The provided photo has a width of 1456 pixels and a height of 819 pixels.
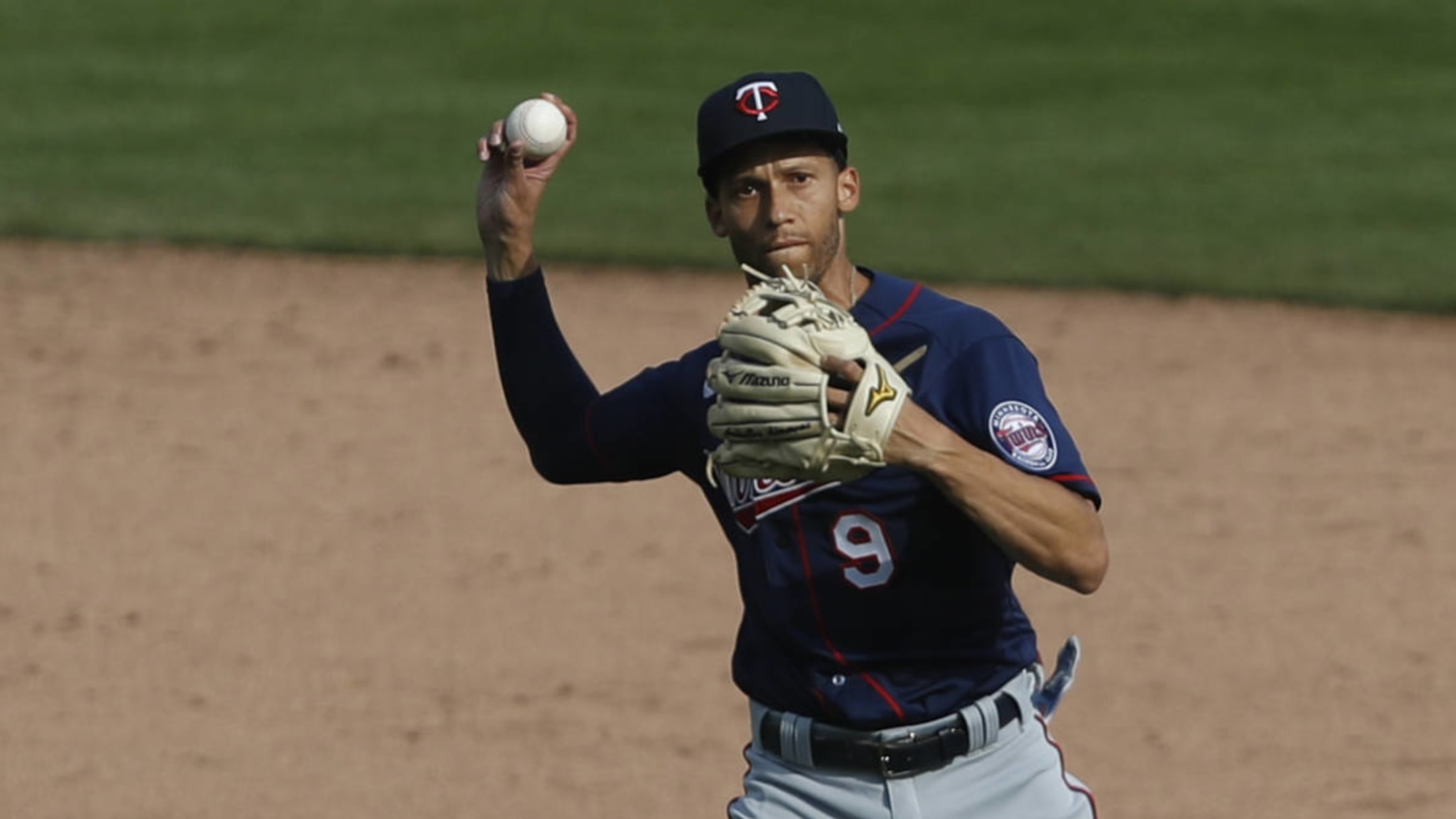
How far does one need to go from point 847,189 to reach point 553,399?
779mm

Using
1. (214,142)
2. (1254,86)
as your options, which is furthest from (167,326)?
(1254,86)

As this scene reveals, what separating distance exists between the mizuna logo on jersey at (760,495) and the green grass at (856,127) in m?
7.94

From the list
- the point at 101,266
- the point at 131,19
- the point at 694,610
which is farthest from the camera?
the point at 131,19

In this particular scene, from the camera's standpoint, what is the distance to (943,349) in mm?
3930

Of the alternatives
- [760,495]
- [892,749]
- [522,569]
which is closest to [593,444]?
[760,495]

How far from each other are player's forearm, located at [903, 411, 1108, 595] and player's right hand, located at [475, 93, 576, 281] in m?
1.25

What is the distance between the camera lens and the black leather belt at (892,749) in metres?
4.03

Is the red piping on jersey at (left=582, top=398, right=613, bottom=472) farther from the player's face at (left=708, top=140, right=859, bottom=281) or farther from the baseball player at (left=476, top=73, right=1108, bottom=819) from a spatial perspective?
the player's face at (left=708, top=140, right=859, bottom=281)

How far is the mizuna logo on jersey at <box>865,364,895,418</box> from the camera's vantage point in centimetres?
347

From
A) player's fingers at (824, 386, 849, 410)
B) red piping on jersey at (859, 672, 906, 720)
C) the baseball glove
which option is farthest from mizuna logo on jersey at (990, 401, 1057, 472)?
red piping on jersey at (859, 672, 906, 720)

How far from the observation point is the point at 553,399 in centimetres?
454

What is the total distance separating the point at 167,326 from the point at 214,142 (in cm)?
390

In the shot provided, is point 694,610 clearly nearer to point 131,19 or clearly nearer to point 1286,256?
point 1286,256

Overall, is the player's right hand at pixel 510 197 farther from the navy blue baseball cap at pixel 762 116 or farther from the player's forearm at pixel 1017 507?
the player's forearm at pixel 1017 507
